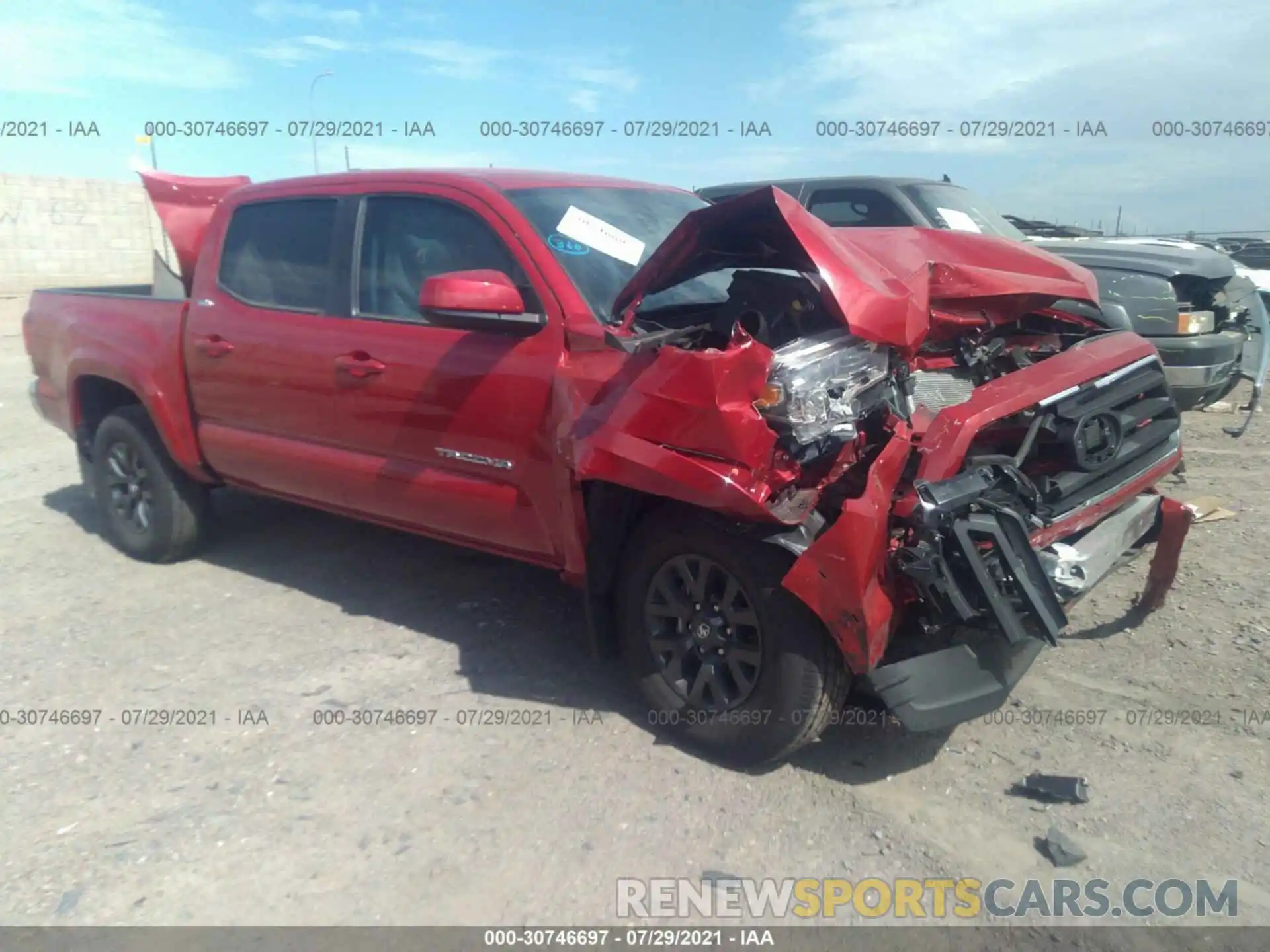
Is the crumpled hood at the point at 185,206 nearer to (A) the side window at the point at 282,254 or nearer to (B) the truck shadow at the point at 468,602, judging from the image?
(A) the side window at the point at 282,254

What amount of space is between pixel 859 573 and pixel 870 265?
992mm

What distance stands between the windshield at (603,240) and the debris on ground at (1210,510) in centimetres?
312

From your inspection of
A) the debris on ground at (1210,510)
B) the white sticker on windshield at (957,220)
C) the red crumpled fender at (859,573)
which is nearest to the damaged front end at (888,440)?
the red crumpled fender at (859,573)

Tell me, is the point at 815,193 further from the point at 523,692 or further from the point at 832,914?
the point at 832,914

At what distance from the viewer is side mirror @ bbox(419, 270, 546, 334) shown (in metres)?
3.39

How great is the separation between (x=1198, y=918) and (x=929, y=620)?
3.30 feet

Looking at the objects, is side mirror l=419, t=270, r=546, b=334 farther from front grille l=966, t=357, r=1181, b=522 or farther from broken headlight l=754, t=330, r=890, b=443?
front grille l=966, t=357, r=1181, b=522

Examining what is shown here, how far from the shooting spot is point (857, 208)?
7758 millimetres

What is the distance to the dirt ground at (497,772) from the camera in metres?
2.82

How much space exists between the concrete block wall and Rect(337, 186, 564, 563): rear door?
774 inches

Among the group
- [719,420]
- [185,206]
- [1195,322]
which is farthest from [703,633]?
[1195,322]

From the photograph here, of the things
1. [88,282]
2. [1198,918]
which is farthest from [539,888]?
[88,282]

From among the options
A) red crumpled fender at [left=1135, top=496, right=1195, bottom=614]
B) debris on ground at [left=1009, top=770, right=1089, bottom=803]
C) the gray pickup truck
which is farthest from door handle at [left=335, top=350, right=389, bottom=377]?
red crumpled fender at [left=1135, top=496, right=1195, bottom=614]

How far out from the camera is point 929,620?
9.80 ft
